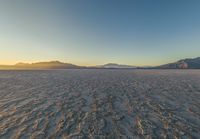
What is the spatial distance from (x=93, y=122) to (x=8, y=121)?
19.7 feet

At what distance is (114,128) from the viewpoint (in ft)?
26.9

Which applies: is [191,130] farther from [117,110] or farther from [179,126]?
[117,110]

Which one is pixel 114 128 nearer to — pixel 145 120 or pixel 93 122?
pixel 93 122

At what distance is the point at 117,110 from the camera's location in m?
11.6

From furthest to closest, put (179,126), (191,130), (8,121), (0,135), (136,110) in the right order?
(136,110) → (8,121) → (179,126) → (191,130) → (0,135)

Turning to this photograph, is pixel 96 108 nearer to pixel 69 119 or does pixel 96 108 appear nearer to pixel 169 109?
pixel 69 119

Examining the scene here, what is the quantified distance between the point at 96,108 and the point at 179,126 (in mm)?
6688

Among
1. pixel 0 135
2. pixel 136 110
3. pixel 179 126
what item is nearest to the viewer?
pixel 0 135

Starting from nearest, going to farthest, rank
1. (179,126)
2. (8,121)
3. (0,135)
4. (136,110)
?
1. (0,135)
2. (179,126)
3. (8,121)
4. (136,110)

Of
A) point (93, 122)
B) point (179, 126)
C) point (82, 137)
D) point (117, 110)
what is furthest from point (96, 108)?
point (179, 126)

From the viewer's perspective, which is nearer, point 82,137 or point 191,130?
point 82,137

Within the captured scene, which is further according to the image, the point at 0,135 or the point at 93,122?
the point at 93,122

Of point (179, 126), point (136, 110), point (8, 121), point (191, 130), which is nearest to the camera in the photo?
point (191, 130)

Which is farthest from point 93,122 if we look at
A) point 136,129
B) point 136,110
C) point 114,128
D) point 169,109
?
point 169,109
